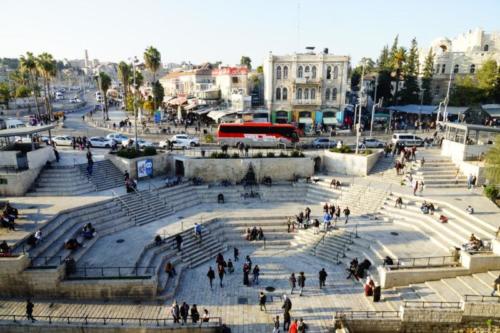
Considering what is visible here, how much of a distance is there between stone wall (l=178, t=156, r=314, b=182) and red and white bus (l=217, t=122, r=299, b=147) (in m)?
7.85

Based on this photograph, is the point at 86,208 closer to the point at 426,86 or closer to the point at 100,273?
the point at 100,273

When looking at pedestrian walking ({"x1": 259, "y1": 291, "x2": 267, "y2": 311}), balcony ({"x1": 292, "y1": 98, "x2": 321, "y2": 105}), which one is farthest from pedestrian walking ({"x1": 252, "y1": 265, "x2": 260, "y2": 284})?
balcony ({"x1": 292, "y1": 98, "x2": 321, "y2": 105})

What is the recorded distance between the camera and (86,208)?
23.4 m

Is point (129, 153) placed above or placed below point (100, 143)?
above

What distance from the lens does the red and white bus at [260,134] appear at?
132ft

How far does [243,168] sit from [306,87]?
1006 inches

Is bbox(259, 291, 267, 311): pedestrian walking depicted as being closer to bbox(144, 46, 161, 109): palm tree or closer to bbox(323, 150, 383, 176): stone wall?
bbox(323, 150, 383, 176): stone wall

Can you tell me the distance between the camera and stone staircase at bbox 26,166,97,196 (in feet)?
84.7

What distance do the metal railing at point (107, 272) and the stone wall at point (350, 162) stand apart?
21.1 metres

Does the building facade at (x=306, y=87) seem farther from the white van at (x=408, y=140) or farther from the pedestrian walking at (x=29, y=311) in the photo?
the pedestrian walking at (x=29, y=311)

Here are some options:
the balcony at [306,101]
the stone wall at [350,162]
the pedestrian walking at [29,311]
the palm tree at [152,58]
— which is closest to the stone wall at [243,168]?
the stone wall at [350,162]

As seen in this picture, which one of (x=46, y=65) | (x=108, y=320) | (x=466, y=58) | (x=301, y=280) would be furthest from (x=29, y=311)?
(x=466, y=58)

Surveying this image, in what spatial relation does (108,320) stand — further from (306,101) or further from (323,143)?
(306,101)

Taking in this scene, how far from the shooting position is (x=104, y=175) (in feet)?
94.9
